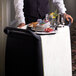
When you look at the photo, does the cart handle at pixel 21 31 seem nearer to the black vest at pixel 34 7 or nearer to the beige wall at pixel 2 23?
the beige wall at pixel 2 23

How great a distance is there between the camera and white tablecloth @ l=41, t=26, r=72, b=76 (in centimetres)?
167

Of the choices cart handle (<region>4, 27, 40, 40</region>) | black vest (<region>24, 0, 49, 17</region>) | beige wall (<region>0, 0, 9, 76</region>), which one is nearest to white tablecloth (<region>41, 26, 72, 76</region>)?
cart handle (<region>4, 27, 40, 40</region>)

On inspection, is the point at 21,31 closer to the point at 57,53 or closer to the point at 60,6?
the point at 57,53

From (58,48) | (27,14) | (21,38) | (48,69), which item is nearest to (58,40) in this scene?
(58,48)

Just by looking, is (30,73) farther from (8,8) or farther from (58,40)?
(8,8)

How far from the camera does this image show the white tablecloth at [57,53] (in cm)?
167

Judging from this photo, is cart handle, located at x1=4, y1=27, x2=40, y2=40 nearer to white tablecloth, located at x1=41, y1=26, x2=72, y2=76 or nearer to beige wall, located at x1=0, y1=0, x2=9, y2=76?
white tablecloth, located at x1=41, y1=26, x2=72, y2=76

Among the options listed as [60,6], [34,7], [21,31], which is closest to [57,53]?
[21,31]

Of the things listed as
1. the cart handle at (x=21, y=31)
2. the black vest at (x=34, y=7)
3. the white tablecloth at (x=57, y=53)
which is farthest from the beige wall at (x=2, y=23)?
the white tablecloth at (x=57, y=53)

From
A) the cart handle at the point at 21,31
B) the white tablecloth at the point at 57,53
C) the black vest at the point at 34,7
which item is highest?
the black vest at the point at 34,7

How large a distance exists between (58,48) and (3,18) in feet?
2.24

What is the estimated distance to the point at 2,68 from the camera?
86.6 inches

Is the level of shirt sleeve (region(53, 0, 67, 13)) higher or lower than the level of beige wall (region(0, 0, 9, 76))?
higher

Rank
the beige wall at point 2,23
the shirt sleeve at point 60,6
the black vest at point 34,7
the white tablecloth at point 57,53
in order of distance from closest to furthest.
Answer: the white tablecloth at point 57,53
the beige wall at point 2,23
the black vest at point 34,7
the shirt sleeve at point 60,6
